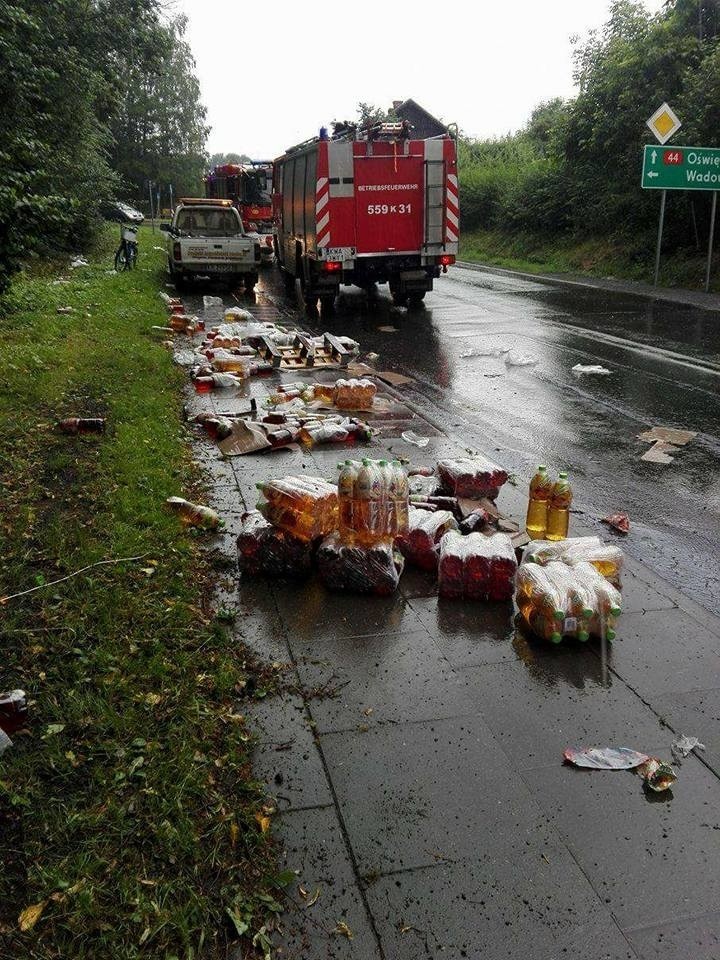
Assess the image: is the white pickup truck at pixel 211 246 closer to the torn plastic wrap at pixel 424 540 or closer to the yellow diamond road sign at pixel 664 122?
the yellow diamond road sign at pixel 664 122

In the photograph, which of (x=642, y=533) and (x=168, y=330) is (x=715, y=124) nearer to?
(x=168, y=330)

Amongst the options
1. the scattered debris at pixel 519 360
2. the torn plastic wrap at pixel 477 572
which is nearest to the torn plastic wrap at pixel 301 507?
the torn plastic wrap at pixel 477 572

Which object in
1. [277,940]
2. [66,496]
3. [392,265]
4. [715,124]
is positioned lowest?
[277,940]

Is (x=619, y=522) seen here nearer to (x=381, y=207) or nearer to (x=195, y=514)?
(x=195, y=514)

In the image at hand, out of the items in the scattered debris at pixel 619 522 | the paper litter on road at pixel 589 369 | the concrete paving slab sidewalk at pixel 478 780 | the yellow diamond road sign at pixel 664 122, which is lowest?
the concrete paving slab sidewalk at pixel 478 780

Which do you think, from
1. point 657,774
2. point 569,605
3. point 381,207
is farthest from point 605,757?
point 381,207

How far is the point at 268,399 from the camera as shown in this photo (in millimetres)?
9297

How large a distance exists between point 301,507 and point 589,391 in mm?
6100

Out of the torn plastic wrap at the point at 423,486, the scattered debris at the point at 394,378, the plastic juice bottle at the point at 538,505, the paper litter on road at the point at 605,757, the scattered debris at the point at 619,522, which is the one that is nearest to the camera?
the paper litter on road at the point at 605,757

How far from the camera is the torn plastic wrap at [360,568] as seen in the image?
4730mm

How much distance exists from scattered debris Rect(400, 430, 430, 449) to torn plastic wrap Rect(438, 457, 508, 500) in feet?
5.14

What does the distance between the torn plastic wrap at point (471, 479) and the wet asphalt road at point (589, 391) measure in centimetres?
75

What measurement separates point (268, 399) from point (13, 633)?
5511 millimetres

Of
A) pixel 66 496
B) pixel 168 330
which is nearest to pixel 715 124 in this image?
pixel 168 330
